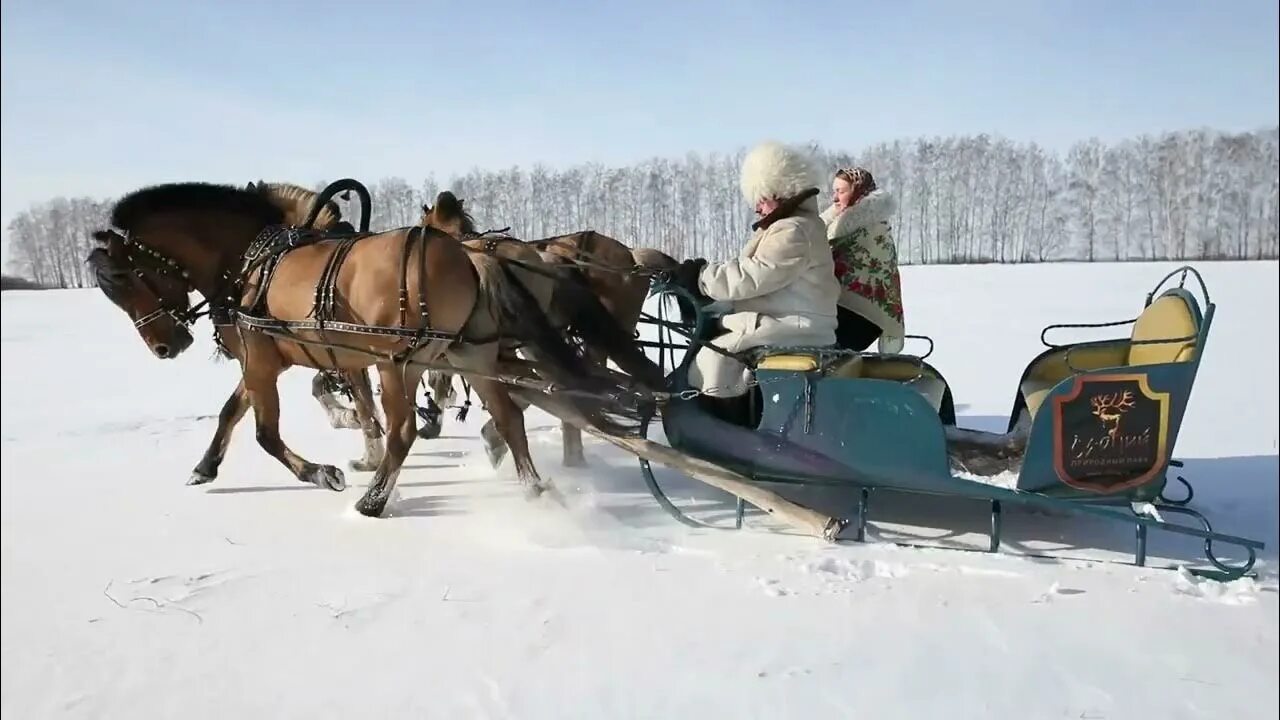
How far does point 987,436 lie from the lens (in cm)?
390

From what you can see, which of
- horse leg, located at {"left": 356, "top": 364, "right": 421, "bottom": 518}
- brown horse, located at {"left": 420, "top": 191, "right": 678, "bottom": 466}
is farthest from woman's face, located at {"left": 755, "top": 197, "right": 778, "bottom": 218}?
horse leg, located at {"left": 356, "top": 364, "right": 421, "bottom": 518}

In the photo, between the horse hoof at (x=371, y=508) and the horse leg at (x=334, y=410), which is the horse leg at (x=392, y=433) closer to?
the horse hoof at (x=371, y=508)

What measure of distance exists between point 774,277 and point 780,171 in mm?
469

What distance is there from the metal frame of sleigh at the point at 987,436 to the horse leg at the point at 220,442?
2810 mm

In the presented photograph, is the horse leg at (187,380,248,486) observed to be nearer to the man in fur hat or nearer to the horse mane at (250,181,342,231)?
the horse mane at (250,181,342,231)

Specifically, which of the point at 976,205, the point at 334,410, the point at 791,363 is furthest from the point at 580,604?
the point at 976,205

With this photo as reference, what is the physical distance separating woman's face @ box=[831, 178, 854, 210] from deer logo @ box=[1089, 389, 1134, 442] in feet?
5.25

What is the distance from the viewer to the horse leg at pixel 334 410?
18.6ft

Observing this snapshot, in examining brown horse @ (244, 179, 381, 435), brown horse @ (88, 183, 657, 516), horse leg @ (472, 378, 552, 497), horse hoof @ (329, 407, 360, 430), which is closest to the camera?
brown horse @ (88, 183, 657, 516)

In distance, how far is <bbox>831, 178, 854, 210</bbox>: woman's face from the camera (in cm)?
412

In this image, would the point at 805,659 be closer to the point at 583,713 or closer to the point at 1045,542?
the point at 583,713

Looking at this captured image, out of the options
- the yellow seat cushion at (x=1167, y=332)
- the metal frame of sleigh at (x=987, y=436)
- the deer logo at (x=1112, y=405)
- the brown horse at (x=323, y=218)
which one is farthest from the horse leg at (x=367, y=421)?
the yellow seat cushion at (x=1167, y=332)

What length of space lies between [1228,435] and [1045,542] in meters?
2.88

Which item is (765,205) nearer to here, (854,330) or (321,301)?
(854,330)
